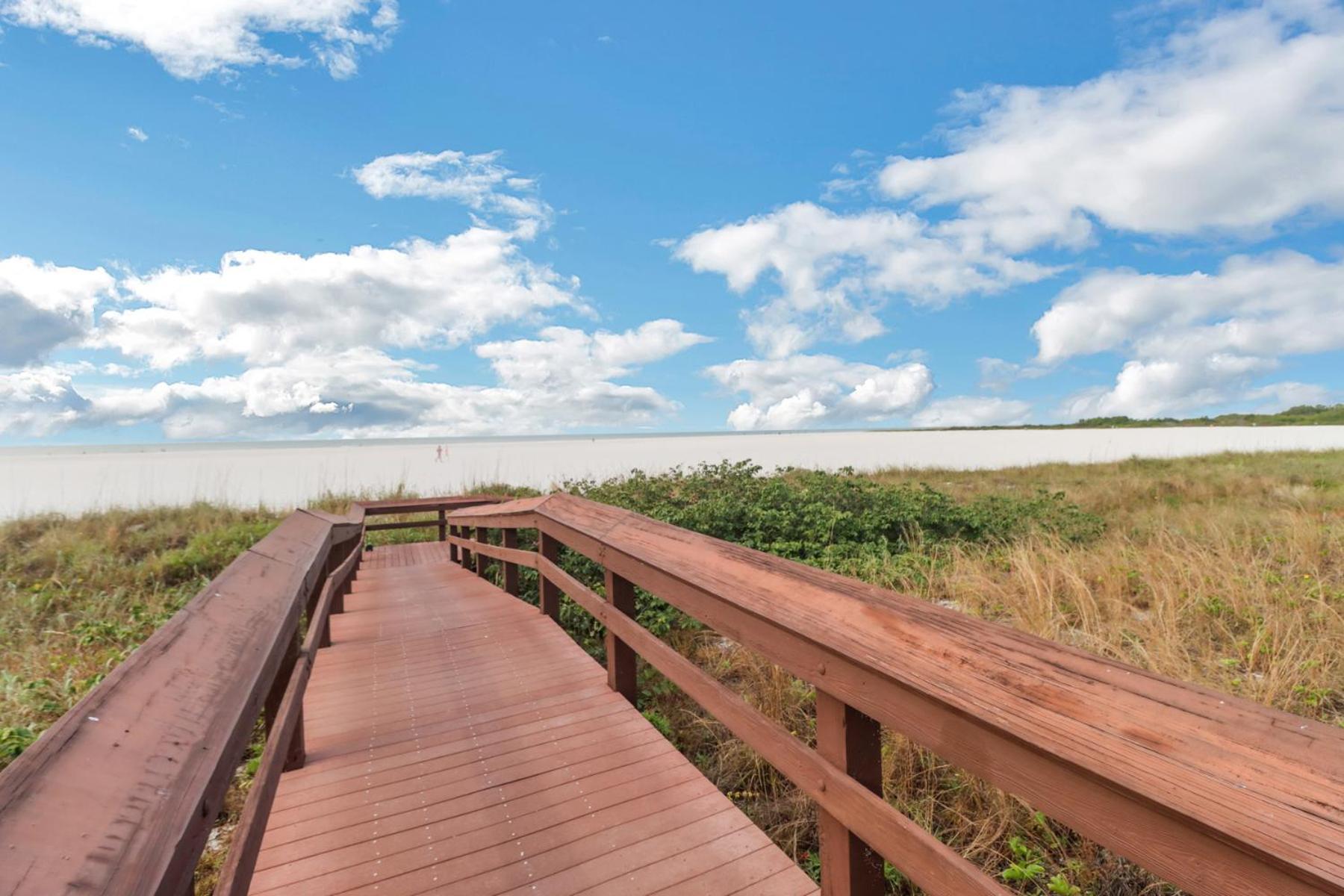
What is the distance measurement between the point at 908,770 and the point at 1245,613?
3.50 m

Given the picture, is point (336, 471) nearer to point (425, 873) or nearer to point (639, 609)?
point (639, 609)

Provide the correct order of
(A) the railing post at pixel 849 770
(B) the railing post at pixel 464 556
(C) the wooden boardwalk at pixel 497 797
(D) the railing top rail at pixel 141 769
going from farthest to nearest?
(B) the railing post at pixel 464 556
(C) the wooden boardwalk at pixel 497 797
(A) the railing post at pixel 849 770
(D) the railing top rail at pixel 141 769

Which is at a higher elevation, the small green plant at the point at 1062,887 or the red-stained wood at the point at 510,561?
the red-stained wood at the point at 510,561

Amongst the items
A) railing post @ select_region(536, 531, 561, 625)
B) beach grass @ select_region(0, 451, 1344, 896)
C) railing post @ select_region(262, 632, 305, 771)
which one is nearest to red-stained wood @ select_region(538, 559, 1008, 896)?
beach grass @ select_region(0, 451, 1344, 896)

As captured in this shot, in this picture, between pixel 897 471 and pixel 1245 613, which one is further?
pixel 897 471

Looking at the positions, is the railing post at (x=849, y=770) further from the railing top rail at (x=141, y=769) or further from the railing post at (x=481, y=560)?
the railing post at (x=481, y=560)

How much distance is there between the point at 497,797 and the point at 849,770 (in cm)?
155

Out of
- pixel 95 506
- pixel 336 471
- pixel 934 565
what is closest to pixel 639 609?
pixel 934 565

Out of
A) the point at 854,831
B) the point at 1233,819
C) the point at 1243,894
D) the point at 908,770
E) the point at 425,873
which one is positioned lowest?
the point at 908,770

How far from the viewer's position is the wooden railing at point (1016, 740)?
910 millimetres

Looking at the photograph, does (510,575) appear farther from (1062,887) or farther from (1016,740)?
(1016,740)

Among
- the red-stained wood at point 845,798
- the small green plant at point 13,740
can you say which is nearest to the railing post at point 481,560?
the small green plant at point 13,740

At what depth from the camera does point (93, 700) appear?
48.3 inches

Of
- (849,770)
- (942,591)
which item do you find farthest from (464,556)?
(849,770)
